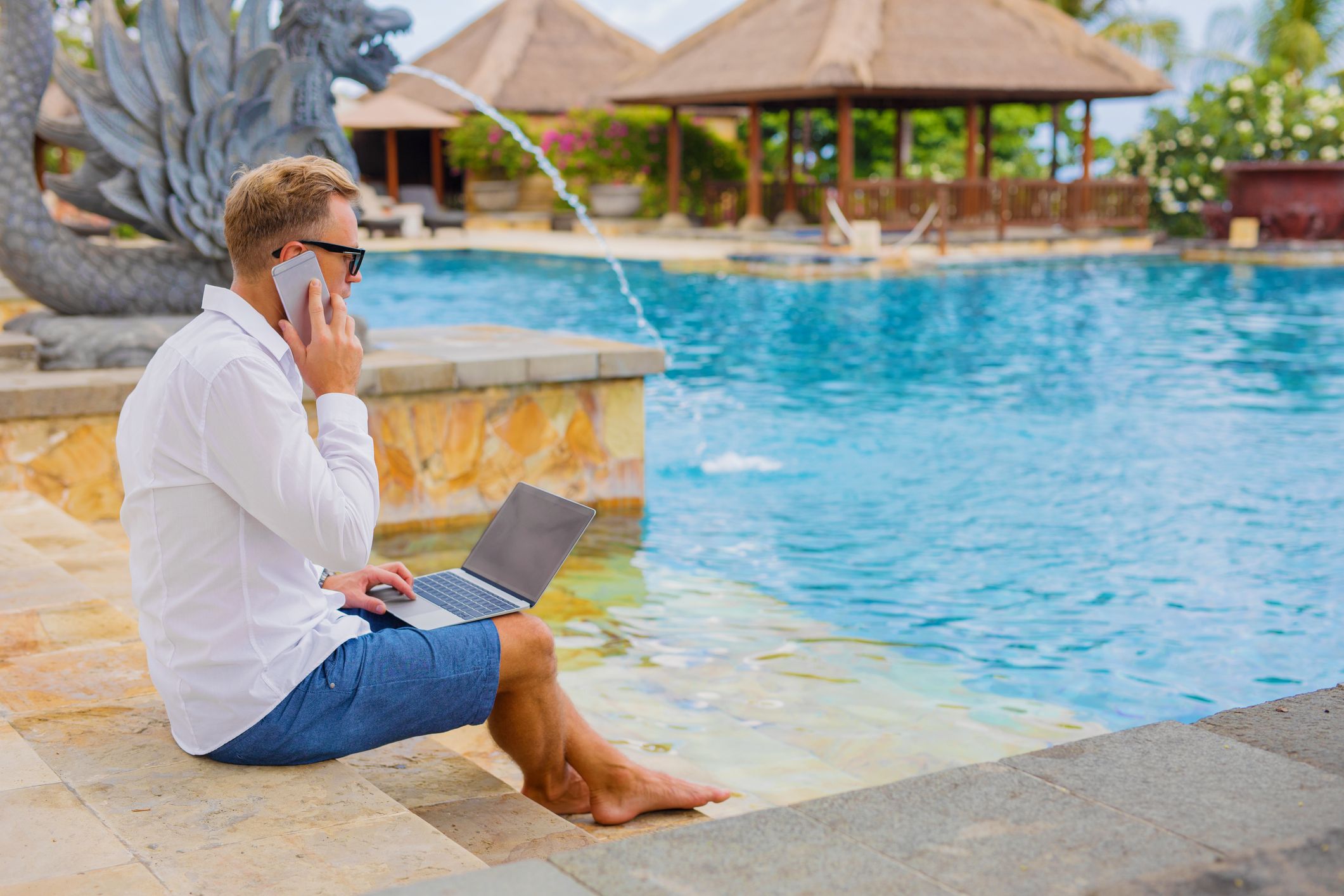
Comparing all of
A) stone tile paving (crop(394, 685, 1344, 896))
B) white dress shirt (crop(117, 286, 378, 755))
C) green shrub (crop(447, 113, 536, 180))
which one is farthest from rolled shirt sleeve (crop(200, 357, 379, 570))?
green shrub (crop(447, 113, 536, 180))

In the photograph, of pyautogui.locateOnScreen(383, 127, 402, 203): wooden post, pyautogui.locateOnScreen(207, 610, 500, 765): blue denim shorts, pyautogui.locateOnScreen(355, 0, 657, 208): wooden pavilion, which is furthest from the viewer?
pyautogui.locateOnScreen(355, 0, 657, 208): wooden pavilion

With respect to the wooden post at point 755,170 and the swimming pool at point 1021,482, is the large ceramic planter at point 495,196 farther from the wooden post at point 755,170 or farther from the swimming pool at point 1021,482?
the swimming pool at point 1021,482

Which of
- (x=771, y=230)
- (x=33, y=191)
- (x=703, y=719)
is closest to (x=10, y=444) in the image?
(x=33, y=191)

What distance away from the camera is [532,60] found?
30625mm

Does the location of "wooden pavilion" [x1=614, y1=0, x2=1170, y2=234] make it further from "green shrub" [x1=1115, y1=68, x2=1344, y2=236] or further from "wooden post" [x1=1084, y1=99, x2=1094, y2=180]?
"green shrub" [x1=1115, y1=68, x2=1344, y2=236]

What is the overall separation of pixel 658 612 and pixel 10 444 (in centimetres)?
237

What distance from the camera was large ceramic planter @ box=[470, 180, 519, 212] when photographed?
28.4m

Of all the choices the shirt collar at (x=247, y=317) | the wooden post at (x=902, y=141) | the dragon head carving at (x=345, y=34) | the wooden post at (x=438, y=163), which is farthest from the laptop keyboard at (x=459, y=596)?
the wooden post at (x=438, y=163)

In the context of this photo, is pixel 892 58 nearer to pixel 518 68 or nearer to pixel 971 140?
pixel 971 140

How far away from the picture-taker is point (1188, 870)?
72.7 inches

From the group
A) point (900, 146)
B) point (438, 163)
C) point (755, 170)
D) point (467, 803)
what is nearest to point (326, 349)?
point (467, 803)

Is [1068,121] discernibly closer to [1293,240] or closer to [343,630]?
[1293,240]

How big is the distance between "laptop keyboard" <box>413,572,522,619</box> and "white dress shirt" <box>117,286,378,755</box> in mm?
264

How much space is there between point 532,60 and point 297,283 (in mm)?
29625
